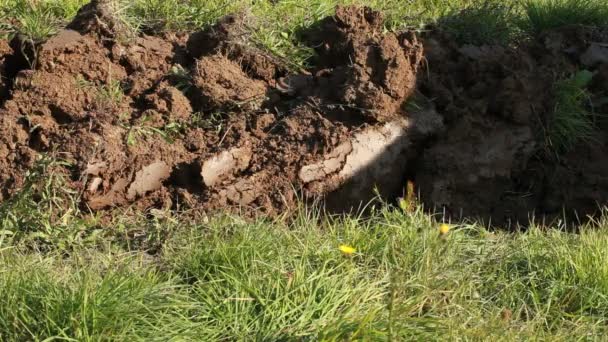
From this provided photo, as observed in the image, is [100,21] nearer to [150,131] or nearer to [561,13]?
[150,131]

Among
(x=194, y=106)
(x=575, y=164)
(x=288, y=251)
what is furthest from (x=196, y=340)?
(x=575, y=164)

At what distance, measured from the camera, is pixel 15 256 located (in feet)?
14.9

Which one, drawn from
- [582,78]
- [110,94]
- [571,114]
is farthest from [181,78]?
[582,78]

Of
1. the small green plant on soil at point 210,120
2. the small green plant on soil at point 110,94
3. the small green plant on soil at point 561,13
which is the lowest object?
the small green plant on soil at point 210,120

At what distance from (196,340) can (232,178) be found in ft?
6.13

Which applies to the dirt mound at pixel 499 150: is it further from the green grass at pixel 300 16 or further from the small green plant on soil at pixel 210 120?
the small green plant on soil at pixel 210 120

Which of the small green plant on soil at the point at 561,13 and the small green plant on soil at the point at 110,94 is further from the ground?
the small green plant on soil at the point at 561,13

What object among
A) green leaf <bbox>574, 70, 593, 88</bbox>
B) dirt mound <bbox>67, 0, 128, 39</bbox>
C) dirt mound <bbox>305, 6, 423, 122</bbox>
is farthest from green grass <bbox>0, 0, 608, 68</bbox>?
green leaf <bbox>574, 70, 593, 88</bbox>

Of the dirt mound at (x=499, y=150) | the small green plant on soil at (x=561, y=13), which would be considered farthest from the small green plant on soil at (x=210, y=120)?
the small green plant on soil at (x=561, y=13)

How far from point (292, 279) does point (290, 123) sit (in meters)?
1.79

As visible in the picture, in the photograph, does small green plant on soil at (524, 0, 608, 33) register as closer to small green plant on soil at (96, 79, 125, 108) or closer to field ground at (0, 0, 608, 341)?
field ground at (0, 0, 608, 341)

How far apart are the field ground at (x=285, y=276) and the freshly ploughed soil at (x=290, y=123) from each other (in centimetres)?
24

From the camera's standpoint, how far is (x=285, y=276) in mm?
4246

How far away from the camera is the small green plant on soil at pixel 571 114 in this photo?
247 inches
